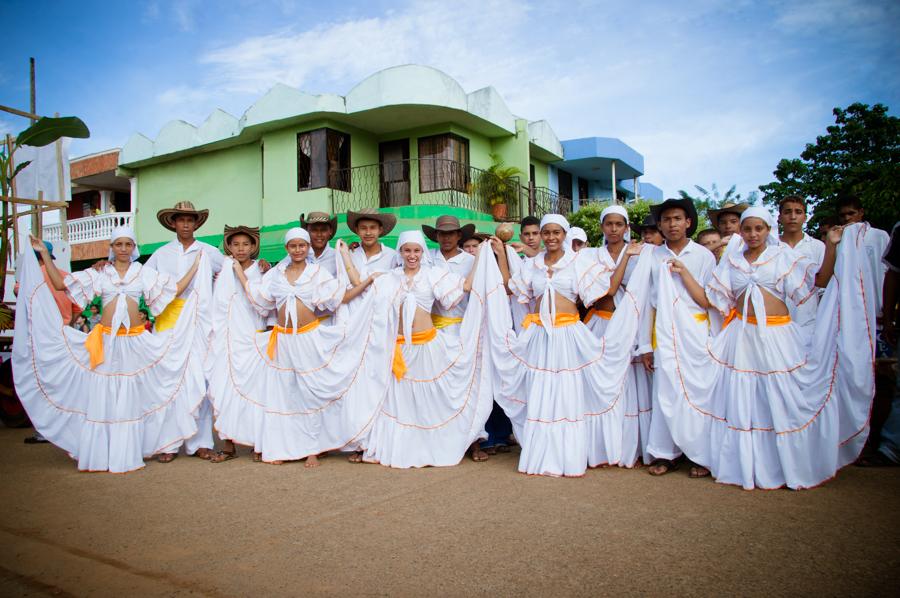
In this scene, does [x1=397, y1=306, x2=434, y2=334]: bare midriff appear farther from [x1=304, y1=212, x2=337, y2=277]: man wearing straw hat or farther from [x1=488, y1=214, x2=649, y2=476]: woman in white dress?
[x1=304, y1=212, x2=337, y2=277]: man wearing straw hat

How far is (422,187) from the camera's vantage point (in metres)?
18.3

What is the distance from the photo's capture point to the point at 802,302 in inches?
201

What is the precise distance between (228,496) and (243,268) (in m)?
2.78

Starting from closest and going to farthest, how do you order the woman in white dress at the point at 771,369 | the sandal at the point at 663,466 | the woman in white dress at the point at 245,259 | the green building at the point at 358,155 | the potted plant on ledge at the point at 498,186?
the woman in white dress at the point at 771,369, the sandal at the point at 663,466, the woman in white dress at the point at 245,259, the green building at the point at 358,155, the potted plant on ledge at the point at 498,186

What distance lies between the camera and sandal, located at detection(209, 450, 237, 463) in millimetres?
6184

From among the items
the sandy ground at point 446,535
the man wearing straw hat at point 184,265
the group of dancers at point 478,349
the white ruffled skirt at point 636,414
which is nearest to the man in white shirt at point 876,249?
the group of dancers at point 478,349

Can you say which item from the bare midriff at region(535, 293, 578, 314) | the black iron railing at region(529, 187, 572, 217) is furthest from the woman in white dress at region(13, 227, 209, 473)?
the black iron railing at region(529, 187, 572, 217)

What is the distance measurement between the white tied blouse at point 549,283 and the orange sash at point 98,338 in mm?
3795

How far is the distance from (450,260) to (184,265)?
2.85 meters

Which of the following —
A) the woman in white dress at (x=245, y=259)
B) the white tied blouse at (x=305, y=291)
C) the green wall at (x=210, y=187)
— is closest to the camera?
the white tied blouse at (x=305, y=291)

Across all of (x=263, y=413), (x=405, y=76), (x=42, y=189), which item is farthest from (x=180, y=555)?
(x=405, y=76)

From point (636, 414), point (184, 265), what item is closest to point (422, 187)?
point (184, 265)

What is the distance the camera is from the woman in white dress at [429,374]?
5.94 meters

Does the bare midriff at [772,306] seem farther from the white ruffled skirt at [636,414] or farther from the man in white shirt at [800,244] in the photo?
the white ruffled skirt at [636,414]
